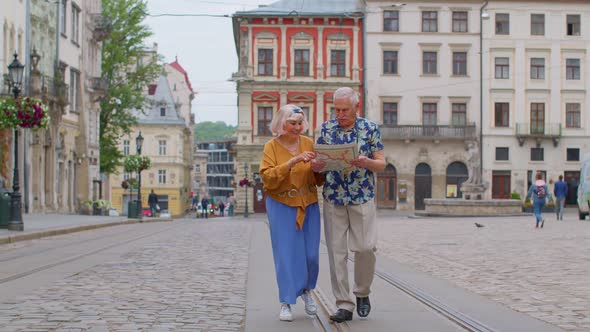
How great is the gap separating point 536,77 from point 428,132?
26.6 feet

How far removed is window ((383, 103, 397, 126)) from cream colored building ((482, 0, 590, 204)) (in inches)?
234

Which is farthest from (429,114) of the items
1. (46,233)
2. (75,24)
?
(46,233)

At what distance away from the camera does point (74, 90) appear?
45625mm

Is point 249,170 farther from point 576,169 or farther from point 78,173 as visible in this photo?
point 576,169

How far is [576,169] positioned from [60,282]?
53.7 meters

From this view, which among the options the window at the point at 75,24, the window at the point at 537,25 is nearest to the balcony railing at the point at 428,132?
the window at the point at 537,25

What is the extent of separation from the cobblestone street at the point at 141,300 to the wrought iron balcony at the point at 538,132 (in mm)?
48009

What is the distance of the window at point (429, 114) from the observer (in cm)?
6062

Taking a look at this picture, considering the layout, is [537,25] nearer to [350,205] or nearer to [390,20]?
[390,20]

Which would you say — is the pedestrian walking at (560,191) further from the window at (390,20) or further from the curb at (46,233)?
the window at (390,20)

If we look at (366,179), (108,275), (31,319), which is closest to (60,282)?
(108,275)

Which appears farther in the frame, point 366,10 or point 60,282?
point 366,10

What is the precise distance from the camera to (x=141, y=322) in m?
7.31

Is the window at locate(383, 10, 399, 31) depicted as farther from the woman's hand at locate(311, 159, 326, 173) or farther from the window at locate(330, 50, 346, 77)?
the woman's hand at locate(311, 159, 326, 173)
